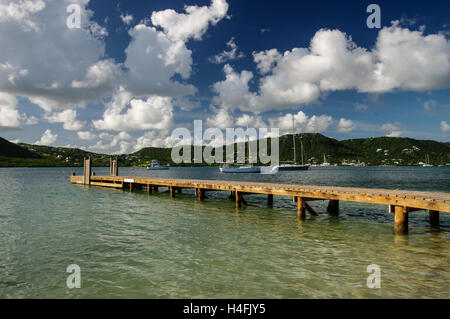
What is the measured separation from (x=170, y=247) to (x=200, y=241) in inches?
61.0

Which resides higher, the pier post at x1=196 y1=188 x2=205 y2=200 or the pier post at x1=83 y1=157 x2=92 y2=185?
the pier post at x1=83 y1=157 x2=92 y2=185

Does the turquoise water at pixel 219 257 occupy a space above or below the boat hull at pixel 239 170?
below

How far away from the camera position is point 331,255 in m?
10.6

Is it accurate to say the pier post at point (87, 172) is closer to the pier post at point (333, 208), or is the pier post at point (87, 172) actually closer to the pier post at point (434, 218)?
the pier post at point (333, 208)

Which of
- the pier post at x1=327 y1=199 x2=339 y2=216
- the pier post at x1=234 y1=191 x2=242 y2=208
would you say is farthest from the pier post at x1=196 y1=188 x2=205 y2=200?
the pier post at x1=327 y1=199 x2=339 y2=216

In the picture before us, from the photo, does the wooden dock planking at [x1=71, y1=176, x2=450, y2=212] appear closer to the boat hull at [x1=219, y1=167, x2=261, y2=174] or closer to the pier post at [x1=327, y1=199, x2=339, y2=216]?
the pier post at [x1=327, y1=199, x2=339, y2=216]

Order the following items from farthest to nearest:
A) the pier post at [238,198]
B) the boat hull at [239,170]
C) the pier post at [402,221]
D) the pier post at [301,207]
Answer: the boat hull at [239,170], the pier post at [238,198], the pier post at [301,207], the pier post at [402,221]

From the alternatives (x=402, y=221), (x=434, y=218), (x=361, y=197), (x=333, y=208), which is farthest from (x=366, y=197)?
(x=333, y=208)

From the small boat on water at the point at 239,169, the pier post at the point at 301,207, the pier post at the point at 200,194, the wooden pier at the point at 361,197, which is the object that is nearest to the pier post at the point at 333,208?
the wooden pier at the point at 361,197

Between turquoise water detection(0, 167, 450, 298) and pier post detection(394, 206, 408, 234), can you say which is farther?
pier post detection(394, 206, 408, 234)

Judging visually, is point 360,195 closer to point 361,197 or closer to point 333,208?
point 361,197

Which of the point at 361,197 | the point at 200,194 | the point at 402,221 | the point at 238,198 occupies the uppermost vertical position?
the point at 361,197

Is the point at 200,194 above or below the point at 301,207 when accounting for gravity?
below
